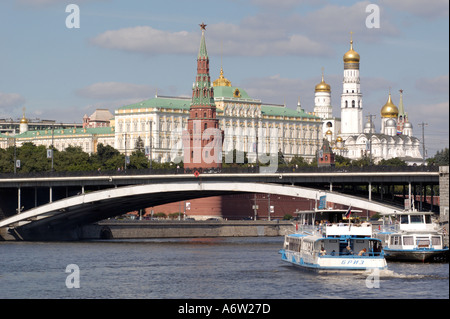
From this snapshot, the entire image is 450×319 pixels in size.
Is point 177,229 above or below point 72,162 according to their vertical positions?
below

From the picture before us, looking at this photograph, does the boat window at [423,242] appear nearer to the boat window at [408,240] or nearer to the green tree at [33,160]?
the boat window at [408,240]

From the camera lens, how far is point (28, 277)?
204ft

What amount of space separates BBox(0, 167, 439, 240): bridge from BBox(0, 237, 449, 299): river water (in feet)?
29.6

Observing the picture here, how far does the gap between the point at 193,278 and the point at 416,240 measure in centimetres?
1499

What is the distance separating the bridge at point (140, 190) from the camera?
86312 mm

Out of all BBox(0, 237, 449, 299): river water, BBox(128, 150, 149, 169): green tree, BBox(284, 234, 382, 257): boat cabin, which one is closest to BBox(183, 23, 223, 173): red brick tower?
BBox(128, 150, 149, 169): green tree

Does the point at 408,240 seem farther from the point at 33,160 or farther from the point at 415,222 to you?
the point at 33,160

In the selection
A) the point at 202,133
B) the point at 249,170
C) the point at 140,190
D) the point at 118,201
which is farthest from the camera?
the point at 202,133

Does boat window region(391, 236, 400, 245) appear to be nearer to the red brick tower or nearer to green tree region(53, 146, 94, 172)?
green tree region(53, 146, 94, 172)

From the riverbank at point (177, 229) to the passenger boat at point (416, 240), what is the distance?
40110 mm

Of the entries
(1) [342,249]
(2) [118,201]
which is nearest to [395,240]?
(1) [342,249]

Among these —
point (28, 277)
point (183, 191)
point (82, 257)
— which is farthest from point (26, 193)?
point (28, 277)

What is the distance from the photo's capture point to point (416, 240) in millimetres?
68438

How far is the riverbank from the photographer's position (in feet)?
382
